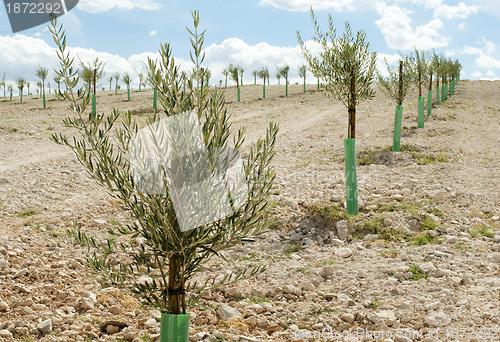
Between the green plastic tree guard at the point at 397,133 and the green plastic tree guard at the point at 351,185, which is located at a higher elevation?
the green plastic tree guard at the point at 397,133

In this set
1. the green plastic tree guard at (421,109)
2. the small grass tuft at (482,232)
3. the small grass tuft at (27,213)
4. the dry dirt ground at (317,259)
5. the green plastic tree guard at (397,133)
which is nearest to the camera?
the dry dirt ground at (317,259)

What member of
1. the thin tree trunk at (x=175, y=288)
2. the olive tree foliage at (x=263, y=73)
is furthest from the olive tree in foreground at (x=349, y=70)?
the olive tree foliage at (x=263, y=73)

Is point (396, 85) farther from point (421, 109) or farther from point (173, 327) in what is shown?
point (173, 327)

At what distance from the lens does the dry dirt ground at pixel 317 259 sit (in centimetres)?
563

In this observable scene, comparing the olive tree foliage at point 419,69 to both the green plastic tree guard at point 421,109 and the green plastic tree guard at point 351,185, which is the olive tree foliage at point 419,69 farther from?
the green plastic tree guard at point 351,185

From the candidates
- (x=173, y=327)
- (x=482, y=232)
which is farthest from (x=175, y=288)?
(x=482, y=232)

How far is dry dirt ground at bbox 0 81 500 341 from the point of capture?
5.63m

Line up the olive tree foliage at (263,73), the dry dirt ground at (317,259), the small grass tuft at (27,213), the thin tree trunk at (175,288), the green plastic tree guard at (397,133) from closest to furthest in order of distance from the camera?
the thin tree trunk at (175,288) < the dry dirt ground at (317,259) < the small grass tuft at (27,213) < the green plastic tree guard at (397,133) < the olive tree foliage at (263,73)

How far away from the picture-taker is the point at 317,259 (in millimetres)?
8031

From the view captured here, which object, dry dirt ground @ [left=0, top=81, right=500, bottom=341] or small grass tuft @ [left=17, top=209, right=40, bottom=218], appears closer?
dry dirt ground @ [left=0, top=81, right=500, bottom=341]

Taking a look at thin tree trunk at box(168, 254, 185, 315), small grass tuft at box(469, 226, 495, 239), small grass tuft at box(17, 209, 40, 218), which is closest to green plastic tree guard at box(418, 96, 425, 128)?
small grass tuft at box(469, 226, 495, 239)

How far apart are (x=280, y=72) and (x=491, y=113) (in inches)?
1152

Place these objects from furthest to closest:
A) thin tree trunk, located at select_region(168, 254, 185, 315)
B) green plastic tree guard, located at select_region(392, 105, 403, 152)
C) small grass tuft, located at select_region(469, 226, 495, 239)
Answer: green plastic tree guard, located at select_region(392, 105, 403, 152) < small grass tuft, located at select_region(469, 226, 495, 239) < thin tree trunk, located at select_region(168, 254, 185, 315)

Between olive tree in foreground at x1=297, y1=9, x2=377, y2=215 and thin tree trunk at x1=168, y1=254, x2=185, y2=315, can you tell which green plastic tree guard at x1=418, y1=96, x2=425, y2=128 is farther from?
thin tree trunk at x1=168, y1=254, x2=185, y2=315
